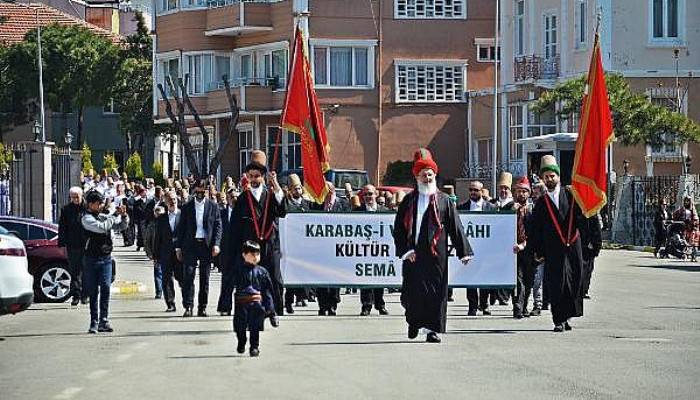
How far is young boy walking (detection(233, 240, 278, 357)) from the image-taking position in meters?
16.5

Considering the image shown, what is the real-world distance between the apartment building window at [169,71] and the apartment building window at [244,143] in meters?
3.56

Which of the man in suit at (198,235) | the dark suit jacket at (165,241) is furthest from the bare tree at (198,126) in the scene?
the man in suit at (198,235)

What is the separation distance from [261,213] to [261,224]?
0.47ft

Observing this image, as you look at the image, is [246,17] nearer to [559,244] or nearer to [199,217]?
[199,217]

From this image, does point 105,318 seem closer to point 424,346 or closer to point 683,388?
point 424,346

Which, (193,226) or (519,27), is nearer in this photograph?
(193,226)

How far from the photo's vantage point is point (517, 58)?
59719 millimetres

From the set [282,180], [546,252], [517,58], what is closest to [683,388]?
[546,252]

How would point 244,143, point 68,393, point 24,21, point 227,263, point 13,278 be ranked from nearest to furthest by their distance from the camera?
point 68,393
point 13,278
point 227,263
point 244,143
point 24,21

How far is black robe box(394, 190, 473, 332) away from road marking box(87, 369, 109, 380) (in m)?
4.05

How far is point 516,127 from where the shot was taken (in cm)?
6012

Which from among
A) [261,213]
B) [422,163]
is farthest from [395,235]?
[261,213]

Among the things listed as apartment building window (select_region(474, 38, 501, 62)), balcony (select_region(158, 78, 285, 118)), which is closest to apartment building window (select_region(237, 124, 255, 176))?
balcony (select_region(158, 78, 285, 118))

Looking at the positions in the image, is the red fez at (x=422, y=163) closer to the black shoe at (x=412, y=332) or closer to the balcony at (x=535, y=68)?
the black shoe at (x=412, y=332)
